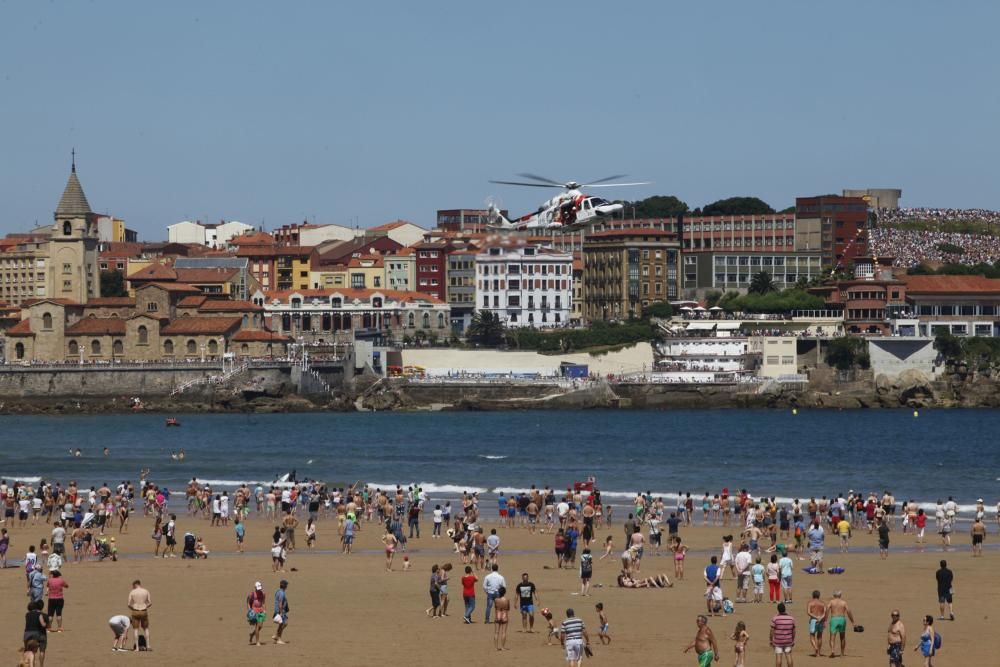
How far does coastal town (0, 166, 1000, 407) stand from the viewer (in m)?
119

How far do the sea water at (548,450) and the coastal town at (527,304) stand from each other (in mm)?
7417

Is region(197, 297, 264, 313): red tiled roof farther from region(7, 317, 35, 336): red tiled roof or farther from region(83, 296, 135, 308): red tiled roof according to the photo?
region(7, 317, 35, 336): red tiled roof

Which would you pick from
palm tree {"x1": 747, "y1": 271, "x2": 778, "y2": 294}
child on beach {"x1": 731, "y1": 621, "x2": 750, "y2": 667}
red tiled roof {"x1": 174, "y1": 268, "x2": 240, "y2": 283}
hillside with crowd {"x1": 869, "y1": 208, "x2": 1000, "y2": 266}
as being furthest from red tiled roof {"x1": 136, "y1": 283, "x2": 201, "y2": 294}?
child on beach {"x1": 731, "y1": 621, "x2": 750, "y2": 667}

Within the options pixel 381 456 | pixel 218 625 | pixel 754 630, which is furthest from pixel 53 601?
pixel 381 456

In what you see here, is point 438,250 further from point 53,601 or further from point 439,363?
point 53,601

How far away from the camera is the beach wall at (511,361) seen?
120750 mm

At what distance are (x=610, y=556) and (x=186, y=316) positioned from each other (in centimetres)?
8661

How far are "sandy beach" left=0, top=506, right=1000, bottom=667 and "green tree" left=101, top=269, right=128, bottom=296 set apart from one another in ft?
350

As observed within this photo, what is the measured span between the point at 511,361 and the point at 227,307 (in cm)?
1958

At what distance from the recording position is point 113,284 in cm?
14750

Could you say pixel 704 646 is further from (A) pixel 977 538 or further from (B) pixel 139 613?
(A) pixel 977 538

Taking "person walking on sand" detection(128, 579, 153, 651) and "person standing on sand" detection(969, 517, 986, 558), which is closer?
"person walking on sand" detection(128, 579, 153, 651)

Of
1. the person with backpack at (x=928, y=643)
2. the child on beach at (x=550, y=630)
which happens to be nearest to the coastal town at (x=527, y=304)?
the child on beach at (x=550, y=630)

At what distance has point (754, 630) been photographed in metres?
28.8
